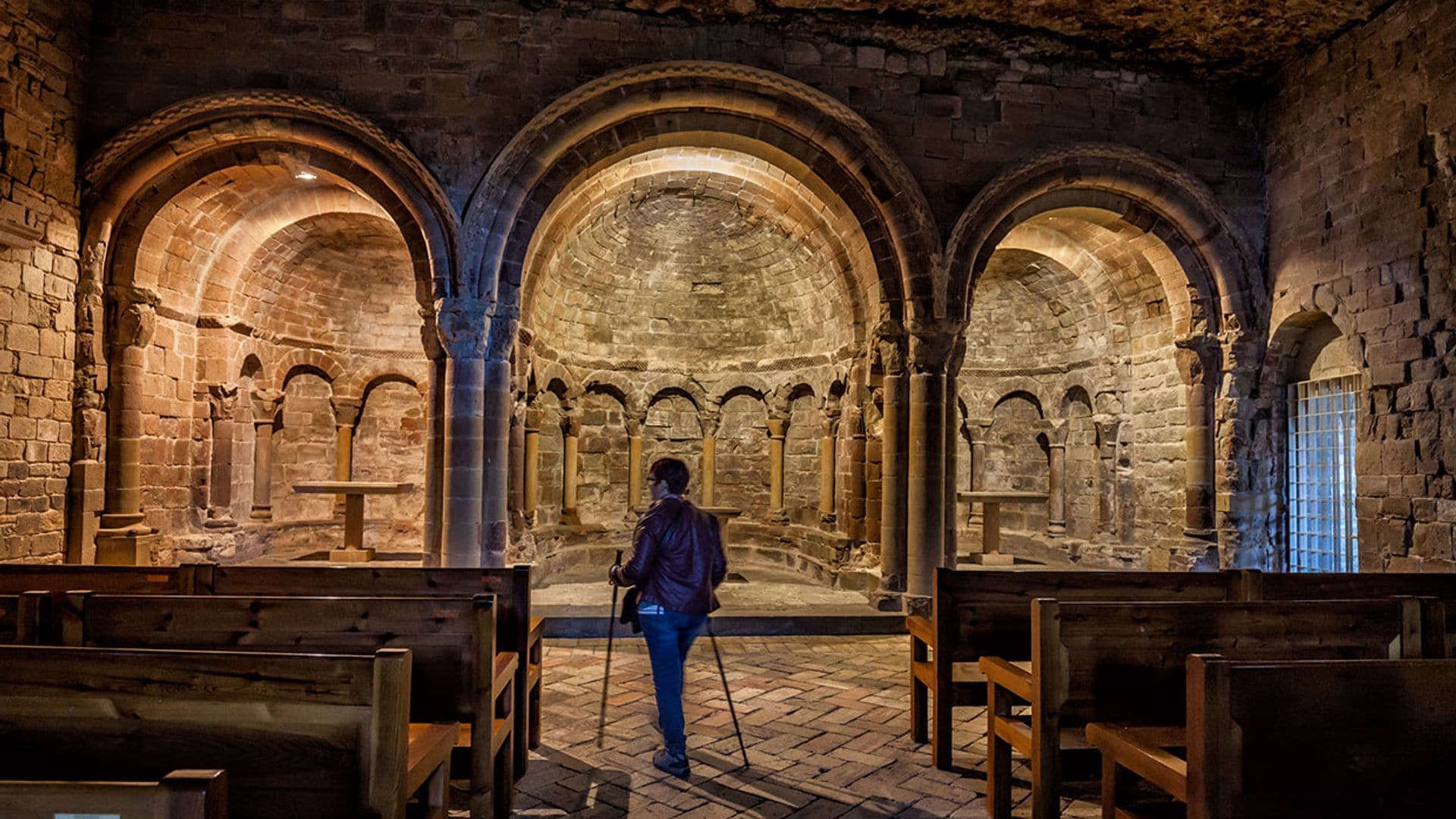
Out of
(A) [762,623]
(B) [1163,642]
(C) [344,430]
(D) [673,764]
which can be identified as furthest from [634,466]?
(B) [1163,642]

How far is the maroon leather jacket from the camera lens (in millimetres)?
4320

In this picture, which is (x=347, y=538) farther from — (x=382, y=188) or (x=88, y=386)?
(x=382, y=188)

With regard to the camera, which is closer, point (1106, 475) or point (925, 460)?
Answer: point (925, 460)

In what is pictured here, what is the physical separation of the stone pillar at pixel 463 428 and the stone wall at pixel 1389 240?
842 cm

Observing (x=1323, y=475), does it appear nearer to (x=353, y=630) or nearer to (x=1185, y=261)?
(x=1185, y=261)

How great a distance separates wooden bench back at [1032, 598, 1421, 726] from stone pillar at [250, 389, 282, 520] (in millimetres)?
11327

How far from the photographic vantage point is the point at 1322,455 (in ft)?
30.5

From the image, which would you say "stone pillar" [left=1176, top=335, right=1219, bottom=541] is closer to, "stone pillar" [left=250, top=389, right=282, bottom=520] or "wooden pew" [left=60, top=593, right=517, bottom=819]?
"wooden pew" [left=60, top=593, right=517, bottom=819]

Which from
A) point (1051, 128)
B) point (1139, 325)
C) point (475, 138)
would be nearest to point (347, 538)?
point (475, 138)

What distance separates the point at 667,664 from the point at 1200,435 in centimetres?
801

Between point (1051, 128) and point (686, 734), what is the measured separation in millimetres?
7408

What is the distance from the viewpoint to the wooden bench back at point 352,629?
327 centimetres

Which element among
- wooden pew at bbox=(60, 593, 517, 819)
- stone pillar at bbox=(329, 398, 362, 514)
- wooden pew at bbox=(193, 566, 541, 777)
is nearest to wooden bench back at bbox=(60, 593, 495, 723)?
wooden pew at bbox=(60, 593, 517, 819)

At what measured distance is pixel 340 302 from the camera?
500 inches
